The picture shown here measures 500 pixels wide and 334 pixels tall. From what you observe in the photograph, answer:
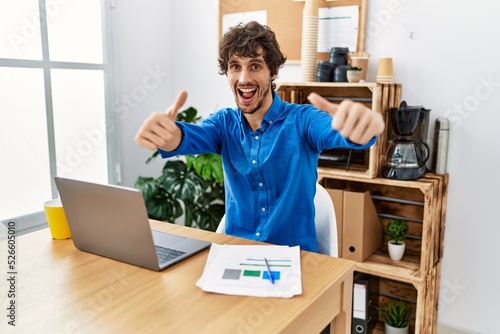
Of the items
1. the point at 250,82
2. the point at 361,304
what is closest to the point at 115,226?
the point at 250,82

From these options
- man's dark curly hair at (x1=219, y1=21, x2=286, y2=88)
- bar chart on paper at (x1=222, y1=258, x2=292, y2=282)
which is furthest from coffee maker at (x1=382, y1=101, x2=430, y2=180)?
bar chart on paper at (x1=222, y1=258, x2=292, y2=282)

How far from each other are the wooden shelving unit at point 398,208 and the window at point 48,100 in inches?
48.0

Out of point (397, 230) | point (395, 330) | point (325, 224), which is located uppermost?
point (325, 224)

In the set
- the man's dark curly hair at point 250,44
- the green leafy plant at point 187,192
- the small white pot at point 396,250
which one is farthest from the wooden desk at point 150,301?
the green leafy plant at point 187,192

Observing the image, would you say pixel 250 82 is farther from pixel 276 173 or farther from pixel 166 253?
pixel 166 253

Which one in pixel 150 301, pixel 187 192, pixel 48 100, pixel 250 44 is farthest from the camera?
pixel 187 192

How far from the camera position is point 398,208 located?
252cm

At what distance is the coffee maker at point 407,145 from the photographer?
2219 millimetres

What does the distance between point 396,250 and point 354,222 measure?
0.26 meters

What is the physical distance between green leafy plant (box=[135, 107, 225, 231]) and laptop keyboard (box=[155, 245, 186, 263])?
1.35 m

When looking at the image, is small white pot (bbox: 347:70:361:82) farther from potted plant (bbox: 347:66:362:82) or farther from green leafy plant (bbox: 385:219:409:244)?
green leafy plant (bbox: 385:219:409:244)

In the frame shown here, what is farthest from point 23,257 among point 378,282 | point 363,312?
point 378,282

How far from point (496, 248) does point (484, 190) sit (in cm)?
30

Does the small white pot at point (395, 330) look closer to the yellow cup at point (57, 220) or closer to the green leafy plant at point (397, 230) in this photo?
the green leafy plant at point (397, 230)
